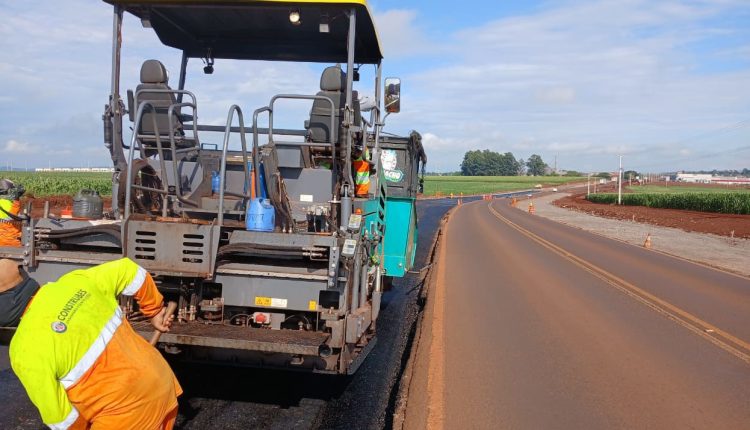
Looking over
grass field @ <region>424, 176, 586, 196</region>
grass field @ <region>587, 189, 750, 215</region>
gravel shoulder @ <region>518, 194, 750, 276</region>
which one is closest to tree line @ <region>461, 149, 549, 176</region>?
grass field @ <region>424, 176, 586, 196</region>

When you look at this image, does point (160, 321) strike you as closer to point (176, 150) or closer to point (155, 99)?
point (176, 150)

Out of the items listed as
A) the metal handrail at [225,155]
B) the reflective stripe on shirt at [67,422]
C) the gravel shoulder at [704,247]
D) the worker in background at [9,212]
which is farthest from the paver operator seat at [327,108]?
the gravel shoulder at [704,247]

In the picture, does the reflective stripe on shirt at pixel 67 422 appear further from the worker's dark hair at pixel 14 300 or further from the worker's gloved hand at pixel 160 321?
the worker's gloved hand at pixel 160 321

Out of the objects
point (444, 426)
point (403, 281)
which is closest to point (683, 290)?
point (403, 281)

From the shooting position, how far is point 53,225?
16.0 feet

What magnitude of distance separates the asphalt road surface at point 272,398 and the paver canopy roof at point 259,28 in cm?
335

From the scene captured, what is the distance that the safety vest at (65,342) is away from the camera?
251 cm

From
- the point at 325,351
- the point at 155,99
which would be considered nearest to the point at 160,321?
the point at 325,351

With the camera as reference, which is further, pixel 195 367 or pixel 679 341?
pixel 679 341

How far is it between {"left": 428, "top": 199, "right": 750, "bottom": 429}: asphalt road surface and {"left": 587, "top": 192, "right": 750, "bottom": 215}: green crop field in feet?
110

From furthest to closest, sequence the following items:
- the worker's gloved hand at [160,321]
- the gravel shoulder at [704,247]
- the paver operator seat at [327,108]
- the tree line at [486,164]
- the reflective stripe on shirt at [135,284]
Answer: the tree line at [486,164] → the gravel shoulder at [704,247] → the paver operator seat at [327,108] → the worker's gloved hand at [160,321] → the reflective stripe on shirt at [135,284]

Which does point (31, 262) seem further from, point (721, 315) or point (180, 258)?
point (721, 315)

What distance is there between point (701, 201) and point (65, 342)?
52.5m

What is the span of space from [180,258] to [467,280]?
808 centimetres
